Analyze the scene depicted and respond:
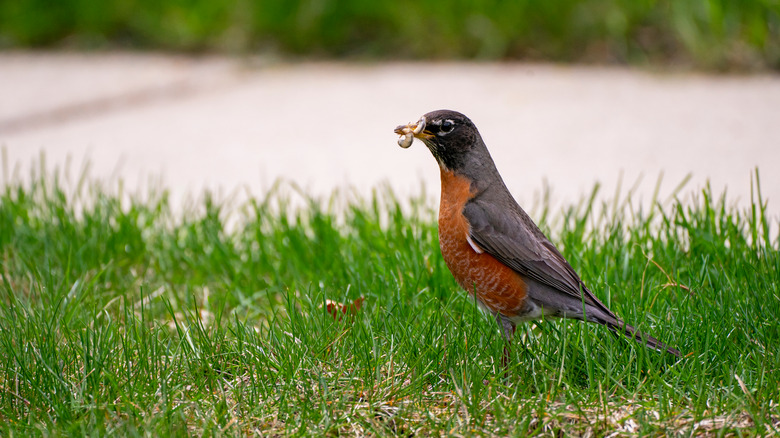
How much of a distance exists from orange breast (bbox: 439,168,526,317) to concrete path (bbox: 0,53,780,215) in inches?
69.4

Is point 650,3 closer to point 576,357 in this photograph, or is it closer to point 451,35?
point 451,35

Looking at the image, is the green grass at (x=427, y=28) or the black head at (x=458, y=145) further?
the green grass at (x=427, y=28)

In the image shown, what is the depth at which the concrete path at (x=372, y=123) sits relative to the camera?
5.06 m

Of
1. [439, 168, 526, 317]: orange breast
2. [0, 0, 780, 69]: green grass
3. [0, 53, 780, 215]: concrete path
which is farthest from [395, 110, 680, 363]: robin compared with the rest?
[0, 0, 780, 69]: green grass

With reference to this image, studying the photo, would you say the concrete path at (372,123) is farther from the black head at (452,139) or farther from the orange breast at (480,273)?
the orange breast at (480,273)

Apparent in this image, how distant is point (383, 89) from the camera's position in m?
6.54

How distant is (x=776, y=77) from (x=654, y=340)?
13.4ft

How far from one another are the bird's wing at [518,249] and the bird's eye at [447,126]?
27 centimetres

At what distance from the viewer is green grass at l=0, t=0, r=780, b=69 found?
6.24 metres

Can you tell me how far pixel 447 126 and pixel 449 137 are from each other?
0.04m

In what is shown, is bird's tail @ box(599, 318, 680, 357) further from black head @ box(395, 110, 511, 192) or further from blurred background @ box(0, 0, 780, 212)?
blurred background @ box(0, 0, 780, 212)

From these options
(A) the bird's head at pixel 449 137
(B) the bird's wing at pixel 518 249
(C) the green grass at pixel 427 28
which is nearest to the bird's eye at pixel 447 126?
(A) the bird's head at pixel 449 137

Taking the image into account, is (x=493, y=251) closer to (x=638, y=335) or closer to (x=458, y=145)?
(x=458, y=145)

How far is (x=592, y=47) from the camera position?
6.88 meters
